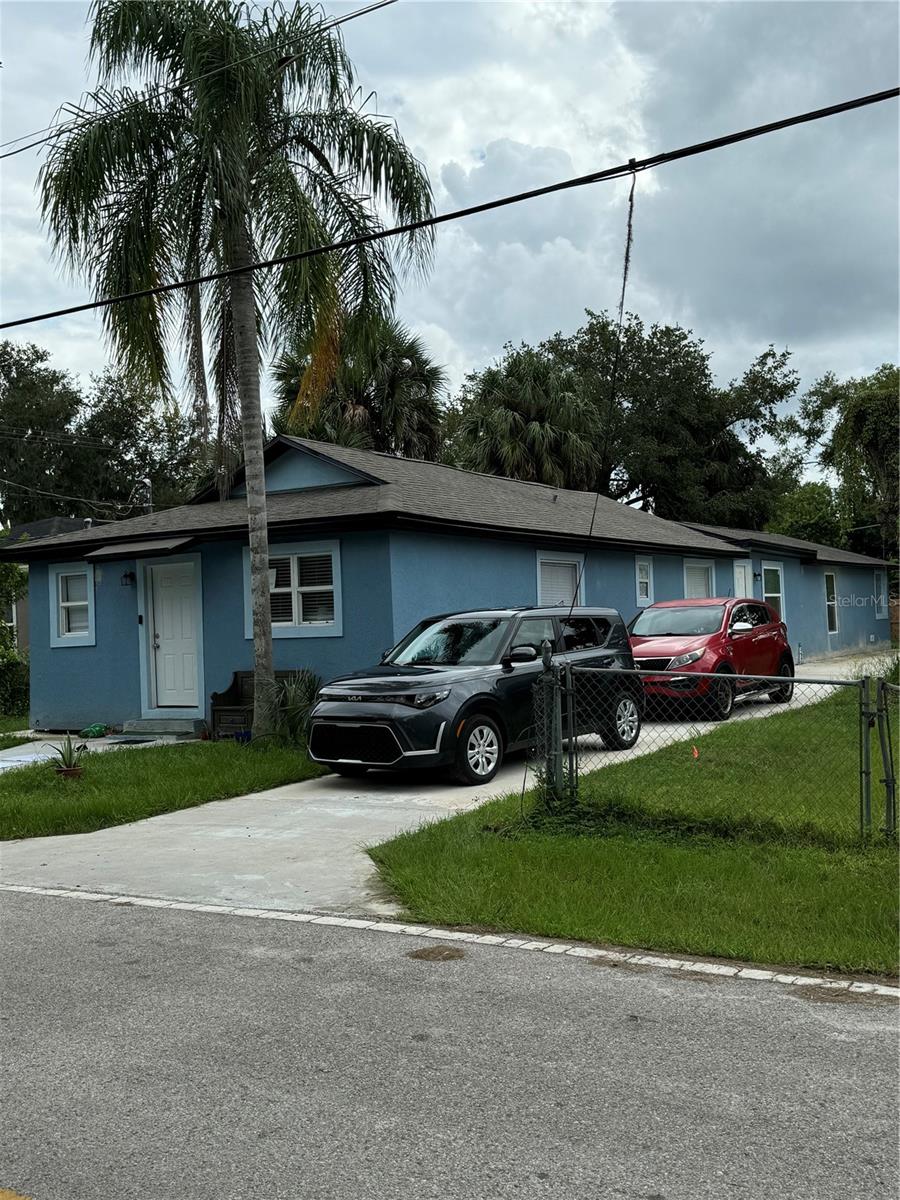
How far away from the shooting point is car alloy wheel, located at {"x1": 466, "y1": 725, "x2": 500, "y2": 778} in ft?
35.9

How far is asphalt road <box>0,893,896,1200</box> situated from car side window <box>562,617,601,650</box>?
6882 millimetres

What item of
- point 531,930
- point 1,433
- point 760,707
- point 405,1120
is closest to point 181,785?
point 531,930

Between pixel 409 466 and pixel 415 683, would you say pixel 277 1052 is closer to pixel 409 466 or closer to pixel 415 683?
pixel 415 683

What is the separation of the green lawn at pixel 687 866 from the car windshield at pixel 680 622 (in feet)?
20.4

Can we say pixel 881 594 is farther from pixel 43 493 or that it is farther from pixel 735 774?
pixel 43 493

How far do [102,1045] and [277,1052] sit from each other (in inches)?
29.9

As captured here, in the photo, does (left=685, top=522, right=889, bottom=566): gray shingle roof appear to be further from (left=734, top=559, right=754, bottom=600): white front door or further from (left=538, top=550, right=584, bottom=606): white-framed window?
(left=538, top=550, right=584, bottom=606): white-framed window

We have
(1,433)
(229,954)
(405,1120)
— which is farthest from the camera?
(1,433)

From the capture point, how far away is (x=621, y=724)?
40.4ft

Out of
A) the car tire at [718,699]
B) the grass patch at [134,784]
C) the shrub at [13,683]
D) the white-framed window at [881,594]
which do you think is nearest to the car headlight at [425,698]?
the grass patch at [134,784]

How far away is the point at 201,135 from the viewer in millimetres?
12570

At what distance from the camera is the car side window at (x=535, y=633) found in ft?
39.3

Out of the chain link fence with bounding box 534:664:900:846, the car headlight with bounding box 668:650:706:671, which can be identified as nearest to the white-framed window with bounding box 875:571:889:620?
the car headlight with bounding box 668:650:706:671

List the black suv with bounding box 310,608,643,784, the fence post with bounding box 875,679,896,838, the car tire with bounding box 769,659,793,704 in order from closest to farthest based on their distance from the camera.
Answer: the fence post with bounding box 875,679,896,838
the black suv with bounding box 310,608,643,784
the car tire with bounding box 769,659,793,704
